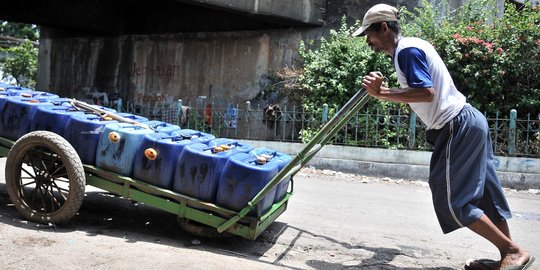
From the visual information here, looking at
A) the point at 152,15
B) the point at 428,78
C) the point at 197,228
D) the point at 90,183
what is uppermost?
the point at 152,15

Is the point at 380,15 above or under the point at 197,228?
above

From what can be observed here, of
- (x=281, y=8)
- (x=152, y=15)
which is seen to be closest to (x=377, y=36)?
(x=281, y=8)

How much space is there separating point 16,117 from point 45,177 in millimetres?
651

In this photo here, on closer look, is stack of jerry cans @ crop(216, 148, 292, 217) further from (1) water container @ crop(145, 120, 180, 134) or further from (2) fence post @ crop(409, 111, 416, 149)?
(2) fence post @ crop(409, 111, 416, 149)

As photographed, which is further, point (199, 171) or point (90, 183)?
point (90, 183)

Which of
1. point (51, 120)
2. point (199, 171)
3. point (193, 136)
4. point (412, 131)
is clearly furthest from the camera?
point (412, 131)

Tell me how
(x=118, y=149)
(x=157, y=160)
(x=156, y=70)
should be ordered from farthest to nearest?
(x=156, y=70), (x=118, y=149), (x=157, y=160)

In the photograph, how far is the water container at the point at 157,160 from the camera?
3.75 m

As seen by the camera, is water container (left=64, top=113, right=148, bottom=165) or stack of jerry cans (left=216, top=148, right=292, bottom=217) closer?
stack of jerry cans (left=216, top=148, right=292, bottom=217)

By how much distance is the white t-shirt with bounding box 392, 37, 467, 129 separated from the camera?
2.96 meters

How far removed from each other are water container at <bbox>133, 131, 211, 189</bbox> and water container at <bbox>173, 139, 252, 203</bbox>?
59 millimetres

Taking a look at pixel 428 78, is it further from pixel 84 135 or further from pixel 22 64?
pixel 22 64

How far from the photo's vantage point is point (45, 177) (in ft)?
13.2

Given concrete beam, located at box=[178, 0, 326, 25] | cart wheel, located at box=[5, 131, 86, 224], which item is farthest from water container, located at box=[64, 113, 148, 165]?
concrete beam, located at box=[178, 0, 326, 25]
